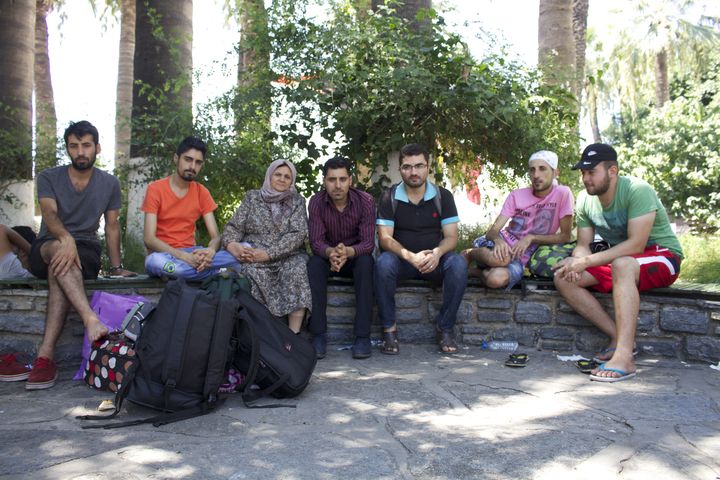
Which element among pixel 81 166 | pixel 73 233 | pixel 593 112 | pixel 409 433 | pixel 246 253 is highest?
pixel 593 112

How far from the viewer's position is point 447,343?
16.7ft

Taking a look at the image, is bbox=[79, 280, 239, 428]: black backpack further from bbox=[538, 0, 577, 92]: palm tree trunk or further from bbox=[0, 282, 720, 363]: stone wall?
bbox=[538, 0, 577, 92]: palm tree trunk

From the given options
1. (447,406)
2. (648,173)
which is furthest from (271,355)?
(648,173)

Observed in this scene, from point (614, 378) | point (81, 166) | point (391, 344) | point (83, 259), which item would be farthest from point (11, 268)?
point (614, 378)

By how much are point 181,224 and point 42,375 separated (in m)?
1.57

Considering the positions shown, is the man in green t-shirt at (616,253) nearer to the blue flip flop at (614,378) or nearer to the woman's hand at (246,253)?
the blue flip flop at (614,378)

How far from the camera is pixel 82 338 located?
4.79 meters

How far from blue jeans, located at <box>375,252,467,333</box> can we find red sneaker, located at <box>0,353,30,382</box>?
7.94ft

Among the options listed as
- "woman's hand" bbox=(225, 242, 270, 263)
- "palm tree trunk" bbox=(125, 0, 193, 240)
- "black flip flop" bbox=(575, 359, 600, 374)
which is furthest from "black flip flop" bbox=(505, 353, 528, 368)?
"palm tree trunk" bbox=(125, 0, 193, 240)

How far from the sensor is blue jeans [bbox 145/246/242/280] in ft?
16.2

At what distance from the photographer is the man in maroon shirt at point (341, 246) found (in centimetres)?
501

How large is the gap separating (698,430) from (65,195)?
4.23 metres

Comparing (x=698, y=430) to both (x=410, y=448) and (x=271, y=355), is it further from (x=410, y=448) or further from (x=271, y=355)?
(x=271, y=355)

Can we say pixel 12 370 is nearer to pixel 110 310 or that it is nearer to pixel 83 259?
pixel 110 310
